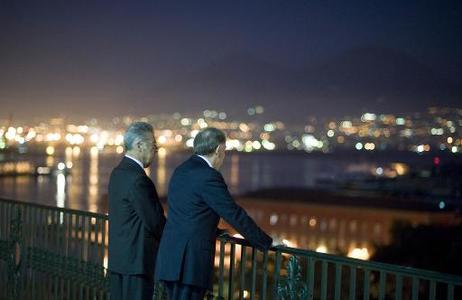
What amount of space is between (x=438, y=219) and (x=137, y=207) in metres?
58.3

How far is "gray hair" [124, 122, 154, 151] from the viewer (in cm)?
453

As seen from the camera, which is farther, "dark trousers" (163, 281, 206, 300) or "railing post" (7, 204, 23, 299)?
"railing post" (7, 204, 23, 299)

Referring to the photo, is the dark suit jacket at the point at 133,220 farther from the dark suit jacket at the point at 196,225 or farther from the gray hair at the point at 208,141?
the gray hair at the point at 208,141

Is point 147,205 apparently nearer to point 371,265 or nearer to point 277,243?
point 277,243

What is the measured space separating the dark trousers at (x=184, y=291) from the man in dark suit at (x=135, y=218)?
0.30m

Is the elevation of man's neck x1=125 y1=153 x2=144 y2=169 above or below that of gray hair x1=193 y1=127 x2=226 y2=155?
below

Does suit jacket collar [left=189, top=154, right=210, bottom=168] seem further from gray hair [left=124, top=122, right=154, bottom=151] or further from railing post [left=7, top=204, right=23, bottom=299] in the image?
railing post [left=7, top=204, right=23, bottom=299]

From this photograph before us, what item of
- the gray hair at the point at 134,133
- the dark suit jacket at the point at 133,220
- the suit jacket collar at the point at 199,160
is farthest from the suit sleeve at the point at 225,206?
the gray hair at the point at 134,133

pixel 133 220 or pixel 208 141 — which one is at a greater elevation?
pixel 208 141

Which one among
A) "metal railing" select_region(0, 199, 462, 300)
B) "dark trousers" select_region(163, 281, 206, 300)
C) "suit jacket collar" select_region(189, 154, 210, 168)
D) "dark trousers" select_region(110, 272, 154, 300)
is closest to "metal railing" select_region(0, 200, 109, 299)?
"metal railing" select_region(0, 199, 462, 300)

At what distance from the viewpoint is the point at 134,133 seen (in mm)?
4547

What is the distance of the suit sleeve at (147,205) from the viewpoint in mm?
4367

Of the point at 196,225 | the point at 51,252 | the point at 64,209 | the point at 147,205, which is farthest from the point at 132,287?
the point at 51,252

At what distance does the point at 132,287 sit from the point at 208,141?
1205 millimetres
